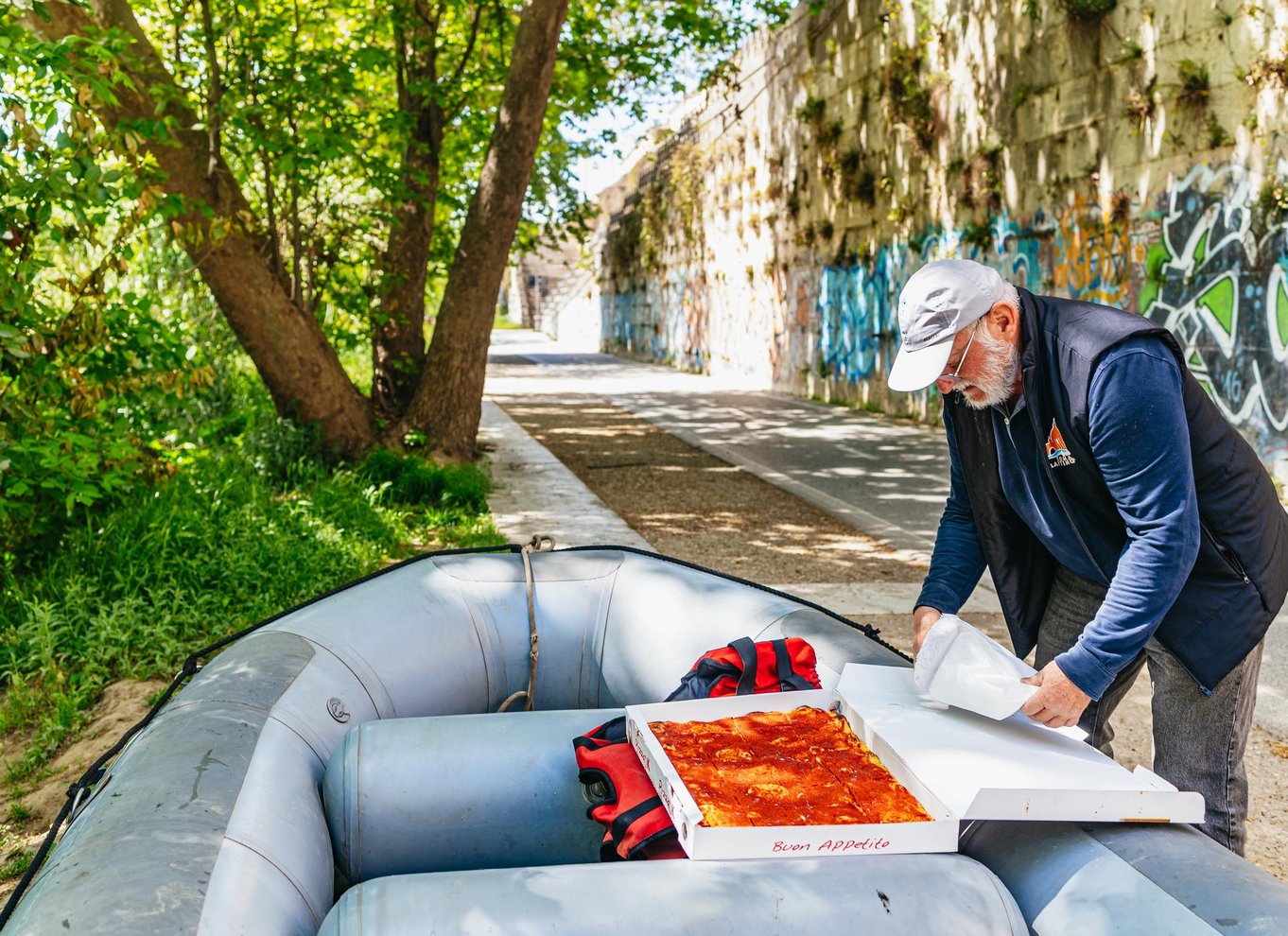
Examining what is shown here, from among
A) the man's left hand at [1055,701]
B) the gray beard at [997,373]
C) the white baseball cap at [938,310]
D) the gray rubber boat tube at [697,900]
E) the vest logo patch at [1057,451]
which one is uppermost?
the white baseball cap at [938,310]

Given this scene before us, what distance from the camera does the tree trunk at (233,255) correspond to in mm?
7047

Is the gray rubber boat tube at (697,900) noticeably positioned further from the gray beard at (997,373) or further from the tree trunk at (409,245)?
the tree trunk at (409,245)

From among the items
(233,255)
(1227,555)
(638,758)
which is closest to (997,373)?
(1227,555)

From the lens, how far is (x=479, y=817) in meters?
2.67

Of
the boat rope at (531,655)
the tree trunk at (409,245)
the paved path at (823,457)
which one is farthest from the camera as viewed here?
the tree trunk at (409,245)

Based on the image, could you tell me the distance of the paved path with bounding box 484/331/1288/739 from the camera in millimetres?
6289

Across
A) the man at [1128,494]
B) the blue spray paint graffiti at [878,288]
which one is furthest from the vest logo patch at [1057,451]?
the blue spray paint graffiti at [878,288]

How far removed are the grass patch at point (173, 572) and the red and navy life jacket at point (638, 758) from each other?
2.83 m

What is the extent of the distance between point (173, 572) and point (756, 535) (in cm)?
384

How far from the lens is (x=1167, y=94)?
9.46 metres

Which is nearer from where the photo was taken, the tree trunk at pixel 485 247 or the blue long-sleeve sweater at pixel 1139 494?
the blue long-sleeve sweater at pixel 1139 494

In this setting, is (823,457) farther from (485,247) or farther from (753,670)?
(753,670)

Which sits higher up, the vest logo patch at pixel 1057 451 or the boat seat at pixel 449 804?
the vest logo patch at pixel 1057 451

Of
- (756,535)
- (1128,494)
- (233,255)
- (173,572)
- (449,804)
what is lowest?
(756,535)
